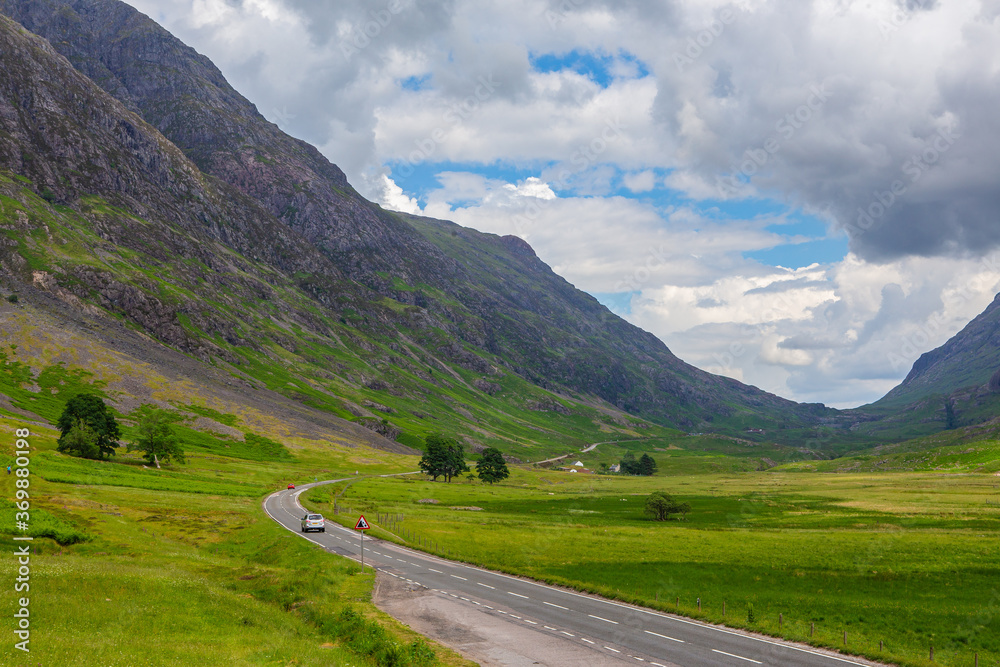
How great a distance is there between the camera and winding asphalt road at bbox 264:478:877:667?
28.9 metres

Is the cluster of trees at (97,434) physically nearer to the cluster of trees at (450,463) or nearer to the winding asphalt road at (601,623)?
the cluster of trees at (450,463)

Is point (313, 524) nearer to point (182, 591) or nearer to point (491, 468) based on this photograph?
point (182, 591)

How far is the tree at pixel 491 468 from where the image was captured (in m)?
161

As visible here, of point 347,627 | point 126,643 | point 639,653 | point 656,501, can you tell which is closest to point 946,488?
point 656,501

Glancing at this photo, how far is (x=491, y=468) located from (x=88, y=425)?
319 feet

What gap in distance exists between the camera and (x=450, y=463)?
157 m

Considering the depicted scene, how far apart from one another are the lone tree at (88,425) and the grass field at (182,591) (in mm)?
33295

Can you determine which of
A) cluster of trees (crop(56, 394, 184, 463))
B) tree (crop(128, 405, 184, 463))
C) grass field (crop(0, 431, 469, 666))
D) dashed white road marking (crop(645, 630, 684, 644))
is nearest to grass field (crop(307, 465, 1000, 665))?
dashed white road marking (crop(645, 630, 684, 644))

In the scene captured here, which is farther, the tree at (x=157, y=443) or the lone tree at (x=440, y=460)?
the lone tree at (x=440, y=460)

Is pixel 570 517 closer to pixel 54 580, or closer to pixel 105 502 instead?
pixel 105 502

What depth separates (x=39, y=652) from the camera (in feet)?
59.9

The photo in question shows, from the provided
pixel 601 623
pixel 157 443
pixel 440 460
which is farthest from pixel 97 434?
pixel 601 623

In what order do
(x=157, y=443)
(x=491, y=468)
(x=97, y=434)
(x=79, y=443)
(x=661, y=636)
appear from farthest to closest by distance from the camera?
(x=491, y=468) → (x=157, y=443) → (x=97, y=434) → (x=79, y=443) → (x=661, y=636)

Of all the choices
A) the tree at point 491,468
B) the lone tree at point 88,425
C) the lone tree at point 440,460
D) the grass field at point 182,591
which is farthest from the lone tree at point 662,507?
the lone tree at point 88,425
